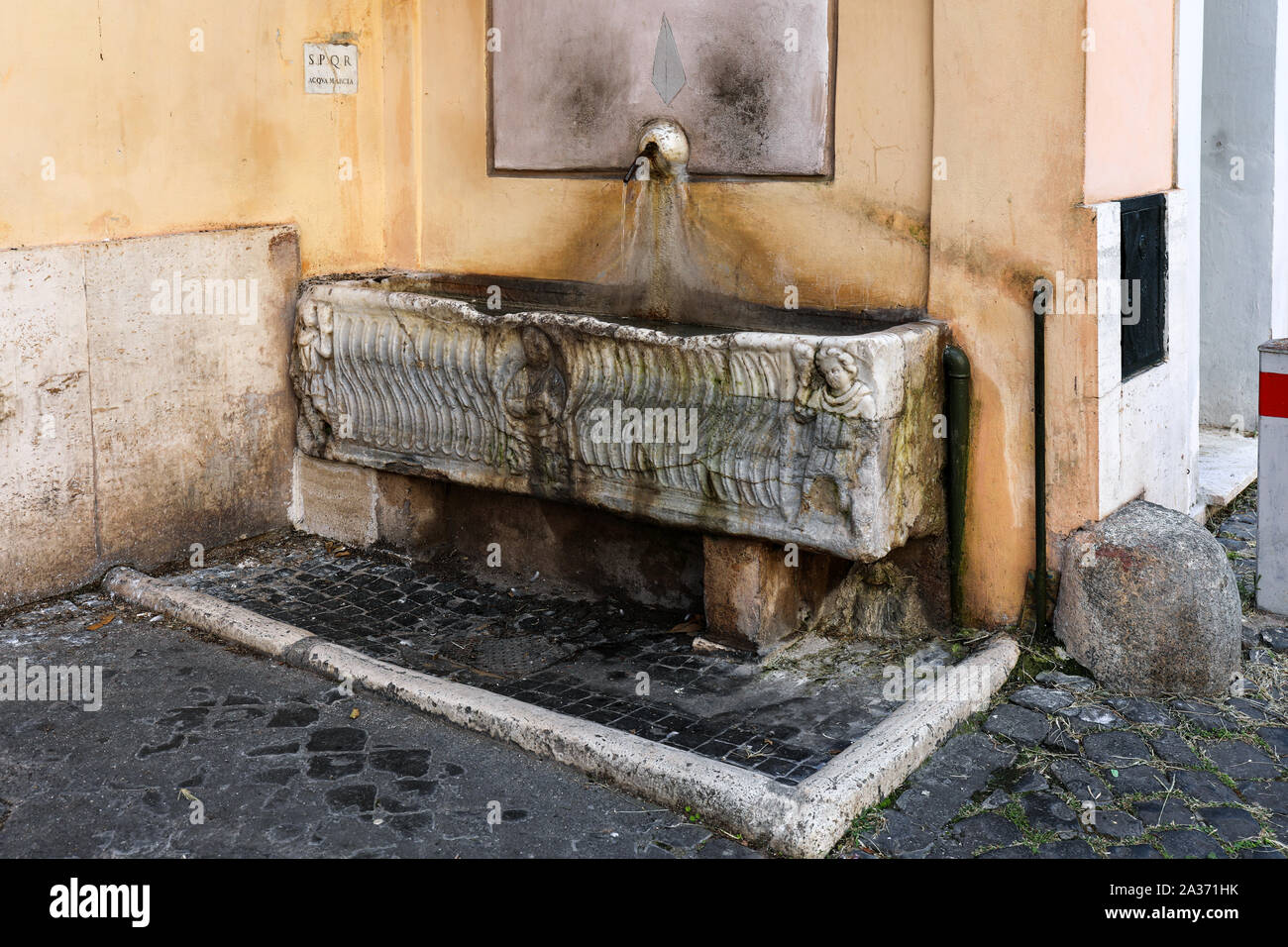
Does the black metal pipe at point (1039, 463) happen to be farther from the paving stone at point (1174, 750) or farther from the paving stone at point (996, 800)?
the paving stone at point (996, 800)

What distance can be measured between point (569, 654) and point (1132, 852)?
7.35ft

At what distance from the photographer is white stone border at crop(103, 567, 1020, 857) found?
3.70m

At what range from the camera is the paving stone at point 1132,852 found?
3594mm

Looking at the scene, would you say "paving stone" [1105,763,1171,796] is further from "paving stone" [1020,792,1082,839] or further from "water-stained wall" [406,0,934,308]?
"water-stained wall" [406,0,934,308]

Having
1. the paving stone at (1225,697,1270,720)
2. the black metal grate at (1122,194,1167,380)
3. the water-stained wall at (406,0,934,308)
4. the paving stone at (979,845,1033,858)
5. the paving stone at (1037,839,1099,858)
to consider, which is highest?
the water-stained wall at (406,0,934,308)

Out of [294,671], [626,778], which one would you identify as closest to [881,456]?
[626,778]

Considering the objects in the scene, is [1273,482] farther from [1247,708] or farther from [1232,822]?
[1232,822]

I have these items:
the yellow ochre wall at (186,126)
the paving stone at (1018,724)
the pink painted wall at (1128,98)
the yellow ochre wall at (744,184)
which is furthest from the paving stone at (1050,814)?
the yellow ochre wall at (186,126)

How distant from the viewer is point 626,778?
398 centimetres

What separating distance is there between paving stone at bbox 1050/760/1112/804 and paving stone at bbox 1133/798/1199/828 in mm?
113

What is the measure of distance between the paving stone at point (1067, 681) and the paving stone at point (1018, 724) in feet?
0.71

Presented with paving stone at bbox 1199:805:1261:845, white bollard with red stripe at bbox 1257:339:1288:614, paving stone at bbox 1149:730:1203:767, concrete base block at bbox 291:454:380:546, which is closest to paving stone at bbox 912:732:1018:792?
paving stone at bbox 1149:730:1203:767

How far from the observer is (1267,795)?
3898 mm

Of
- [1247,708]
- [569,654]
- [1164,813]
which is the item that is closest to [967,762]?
[1164,813]
